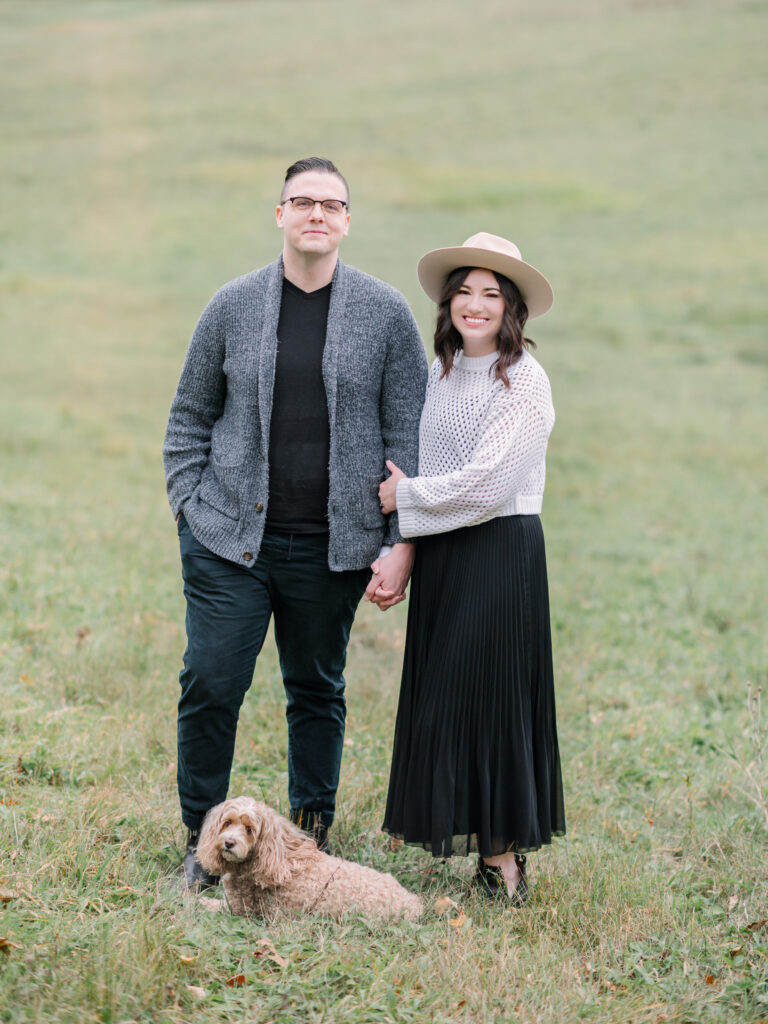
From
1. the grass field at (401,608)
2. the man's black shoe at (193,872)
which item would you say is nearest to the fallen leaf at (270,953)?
the grass field at (401,608)

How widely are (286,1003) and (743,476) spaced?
11.5 meters

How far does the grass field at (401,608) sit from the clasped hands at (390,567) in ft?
3.87

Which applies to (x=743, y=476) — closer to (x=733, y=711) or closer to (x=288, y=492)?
(x=733, y=711)

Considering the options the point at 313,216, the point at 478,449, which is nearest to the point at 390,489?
the point at 478,449

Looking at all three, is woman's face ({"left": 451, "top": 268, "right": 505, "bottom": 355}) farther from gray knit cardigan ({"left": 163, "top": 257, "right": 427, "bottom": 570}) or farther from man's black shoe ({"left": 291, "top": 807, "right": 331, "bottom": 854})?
man's black shoe ({"left": 291, "top": 807, "right": 331, "bottom": 854})

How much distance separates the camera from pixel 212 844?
4.04 m

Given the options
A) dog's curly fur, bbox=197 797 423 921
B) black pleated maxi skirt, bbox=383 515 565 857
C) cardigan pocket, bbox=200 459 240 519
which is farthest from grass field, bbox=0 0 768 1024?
cardigan pocket, bbox=200 459 240 519

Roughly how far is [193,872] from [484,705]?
1308mm

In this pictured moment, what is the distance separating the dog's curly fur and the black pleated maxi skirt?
0.82 ft

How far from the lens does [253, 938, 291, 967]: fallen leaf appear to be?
352 centimetres

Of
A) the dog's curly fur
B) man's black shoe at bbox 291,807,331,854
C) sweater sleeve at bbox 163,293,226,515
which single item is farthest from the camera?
man's black shoe at bbox 291,807,331,854

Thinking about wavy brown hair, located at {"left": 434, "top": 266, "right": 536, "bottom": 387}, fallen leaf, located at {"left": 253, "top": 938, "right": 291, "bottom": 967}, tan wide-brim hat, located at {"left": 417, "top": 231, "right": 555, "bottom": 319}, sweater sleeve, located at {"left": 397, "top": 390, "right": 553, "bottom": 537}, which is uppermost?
tan wide-brim hat, located at {"left": 417, "top": 231, "right": 555, "bottom": 319}

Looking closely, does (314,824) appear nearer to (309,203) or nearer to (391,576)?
(391,576)

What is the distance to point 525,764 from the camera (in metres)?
4.21
